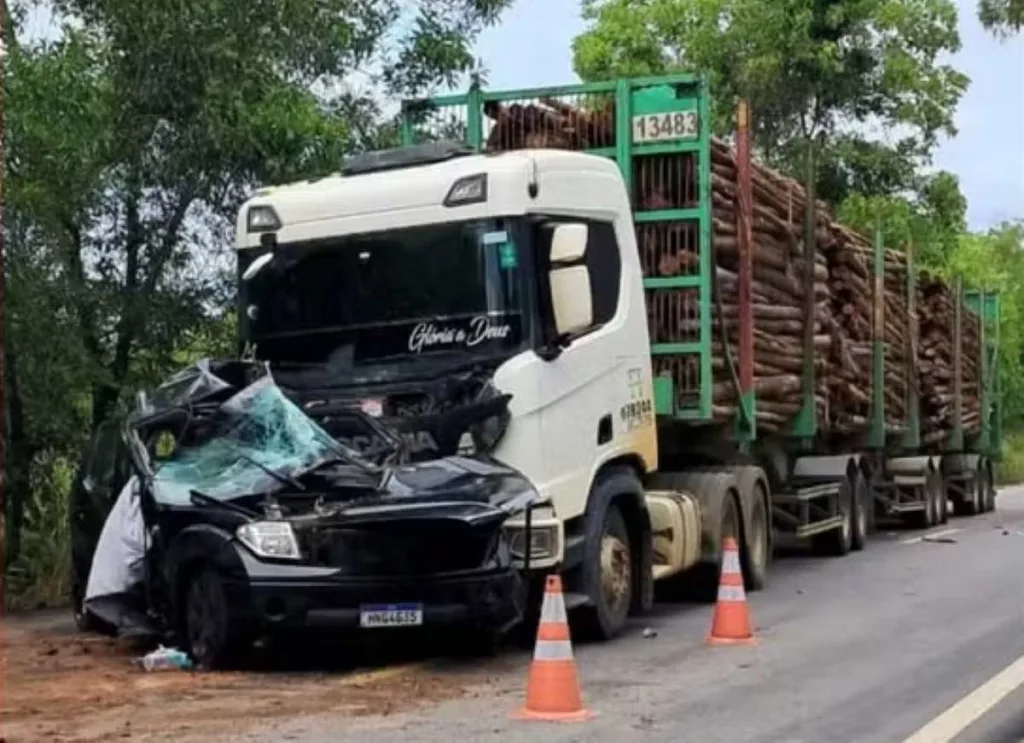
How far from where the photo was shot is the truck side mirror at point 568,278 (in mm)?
10320

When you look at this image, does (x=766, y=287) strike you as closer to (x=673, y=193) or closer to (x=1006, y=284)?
(x=673, y=193)

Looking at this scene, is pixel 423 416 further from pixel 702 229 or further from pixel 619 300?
pixel 702 229

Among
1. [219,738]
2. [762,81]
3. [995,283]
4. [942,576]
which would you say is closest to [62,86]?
[219,738]

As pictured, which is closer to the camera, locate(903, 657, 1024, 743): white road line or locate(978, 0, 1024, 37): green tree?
locate(903, 657, 1024, 743): white road line

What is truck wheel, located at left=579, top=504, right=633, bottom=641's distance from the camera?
418 inches

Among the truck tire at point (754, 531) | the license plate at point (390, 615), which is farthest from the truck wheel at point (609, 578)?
the truck tire at point (754, 531)

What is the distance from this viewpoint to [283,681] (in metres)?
9.49

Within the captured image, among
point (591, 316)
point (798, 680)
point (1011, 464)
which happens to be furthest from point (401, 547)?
point (1011, 464)

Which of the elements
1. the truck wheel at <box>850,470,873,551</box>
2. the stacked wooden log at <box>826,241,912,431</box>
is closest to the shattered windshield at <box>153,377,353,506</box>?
the stacked wooden log at <box>826,241,912,431</box>

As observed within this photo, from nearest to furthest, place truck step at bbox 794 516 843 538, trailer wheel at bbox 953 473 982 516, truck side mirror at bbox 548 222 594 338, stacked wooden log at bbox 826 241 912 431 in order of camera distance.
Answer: truck side mirror at bbox 548 222 594 338 < truck step at bbox 794 516 843 538 < stacked wooden log at bbox 826 241 912 431 < trailer wheel at bbox 953 473 982 516

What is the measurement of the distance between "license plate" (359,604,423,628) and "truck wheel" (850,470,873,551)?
9858mm

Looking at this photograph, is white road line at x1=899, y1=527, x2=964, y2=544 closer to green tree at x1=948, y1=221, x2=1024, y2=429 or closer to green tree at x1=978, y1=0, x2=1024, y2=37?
green tree at x1=978, y1=0, x2=1024, y2=37

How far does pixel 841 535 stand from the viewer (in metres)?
17.9

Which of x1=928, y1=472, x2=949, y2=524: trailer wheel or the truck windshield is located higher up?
the truck windshield
